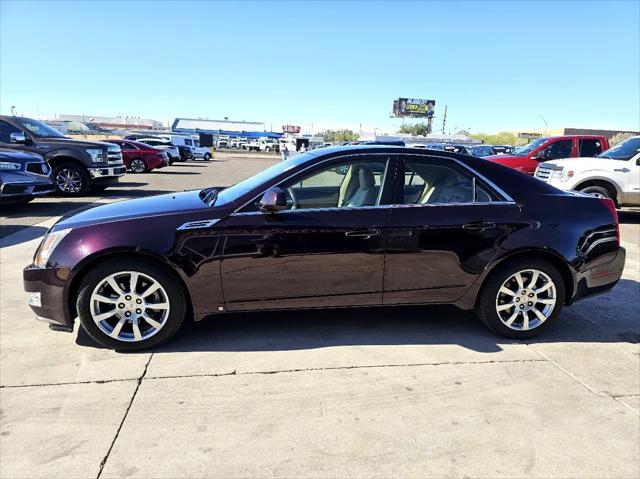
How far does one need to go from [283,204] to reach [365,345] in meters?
1.32

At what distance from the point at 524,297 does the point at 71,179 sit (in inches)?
→ 465

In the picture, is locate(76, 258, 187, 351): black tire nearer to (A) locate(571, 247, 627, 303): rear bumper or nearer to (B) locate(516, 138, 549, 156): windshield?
(A) locate(571, 247, 627, 303): rear bumper

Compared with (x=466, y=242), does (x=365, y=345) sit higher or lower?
lower

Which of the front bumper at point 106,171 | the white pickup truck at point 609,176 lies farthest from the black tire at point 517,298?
the front bumper at point 106,171

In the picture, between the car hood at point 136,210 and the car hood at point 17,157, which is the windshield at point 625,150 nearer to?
the car hood at point 136,210

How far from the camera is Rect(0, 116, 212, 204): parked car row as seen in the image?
363 inches

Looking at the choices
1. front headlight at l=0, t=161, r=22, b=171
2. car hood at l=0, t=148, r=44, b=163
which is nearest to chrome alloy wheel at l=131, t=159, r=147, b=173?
car hood at l=0, t=148, r=44, b=163

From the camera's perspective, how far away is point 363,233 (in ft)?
12.2

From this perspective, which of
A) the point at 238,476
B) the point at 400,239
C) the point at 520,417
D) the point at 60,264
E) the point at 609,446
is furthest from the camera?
the point at 400,239

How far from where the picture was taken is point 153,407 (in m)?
2.98

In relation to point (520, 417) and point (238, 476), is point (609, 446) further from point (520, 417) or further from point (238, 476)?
point (238, 476)

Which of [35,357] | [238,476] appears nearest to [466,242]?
[238,476]

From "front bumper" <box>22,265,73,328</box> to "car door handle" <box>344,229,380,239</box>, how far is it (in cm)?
211

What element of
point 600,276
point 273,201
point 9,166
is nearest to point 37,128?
point 9,166
